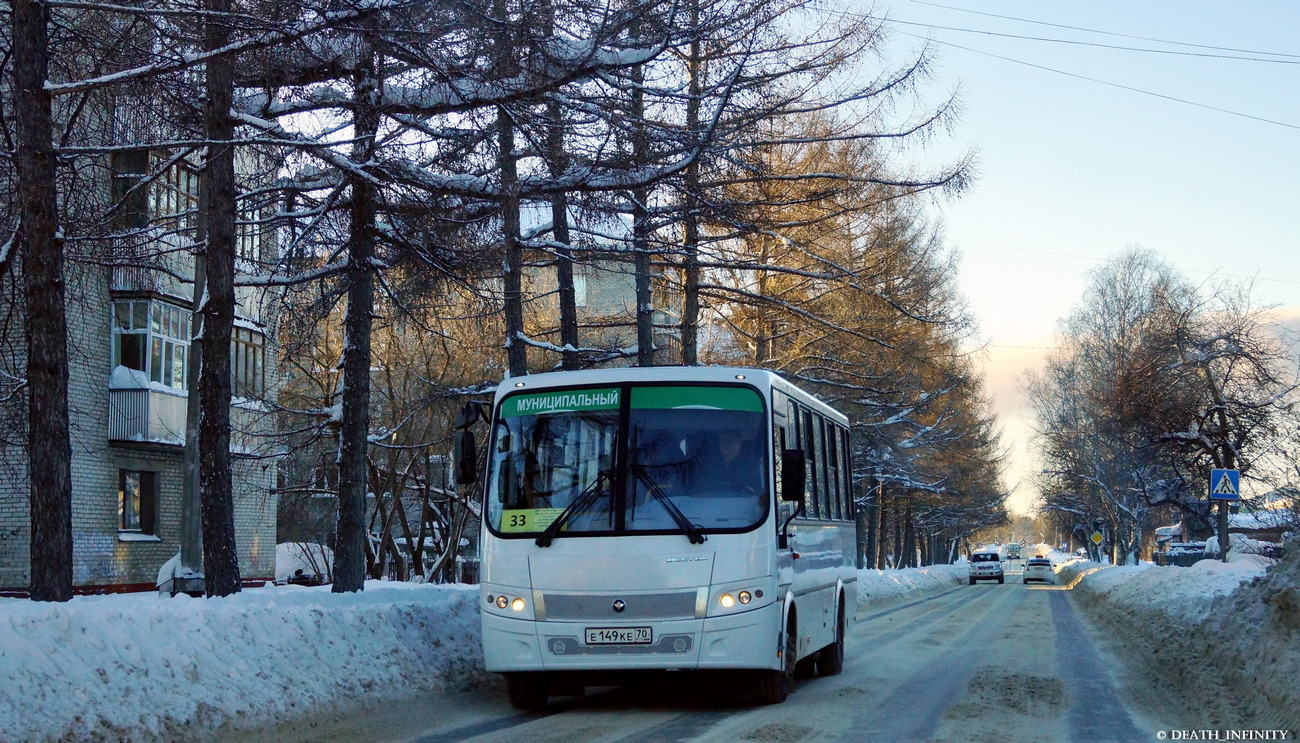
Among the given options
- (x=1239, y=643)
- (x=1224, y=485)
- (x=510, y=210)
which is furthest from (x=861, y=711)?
(x=1224, y=485)

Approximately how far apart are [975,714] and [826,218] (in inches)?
498

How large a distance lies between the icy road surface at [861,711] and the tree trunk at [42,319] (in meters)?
3.15

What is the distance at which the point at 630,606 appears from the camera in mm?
10391

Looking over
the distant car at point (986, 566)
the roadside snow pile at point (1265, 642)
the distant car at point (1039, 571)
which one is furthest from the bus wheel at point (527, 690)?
the distant car at point (1039, 571)

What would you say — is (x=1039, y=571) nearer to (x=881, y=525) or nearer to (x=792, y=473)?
(x=881, y=525)

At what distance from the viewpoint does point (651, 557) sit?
10.4m

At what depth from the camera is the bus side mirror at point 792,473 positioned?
35.1 feet

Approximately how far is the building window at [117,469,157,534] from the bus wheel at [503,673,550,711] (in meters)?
20.5

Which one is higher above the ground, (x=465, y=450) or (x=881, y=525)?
(x=465, y=450)

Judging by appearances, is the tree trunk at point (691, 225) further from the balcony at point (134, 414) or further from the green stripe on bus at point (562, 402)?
the balcony at point (134, 414)

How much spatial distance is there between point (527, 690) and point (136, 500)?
2148cm

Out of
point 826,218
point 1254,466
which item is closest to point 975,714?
point 826,218

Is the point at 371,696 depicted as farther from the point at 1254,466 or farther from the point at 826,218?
the point at 1254,466

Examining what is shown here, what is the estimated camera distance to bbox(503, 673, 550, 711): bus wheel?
35.1 ft
